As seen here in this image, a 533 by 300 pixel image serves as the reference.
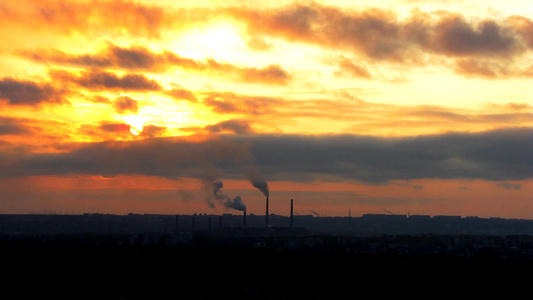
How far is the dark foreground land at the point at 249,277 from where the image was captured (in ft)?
173

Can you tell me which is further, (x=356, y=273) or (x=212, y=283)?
(x=356, y=273)

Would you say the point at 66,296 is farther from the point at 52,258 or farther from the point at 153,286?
the point at 52,258

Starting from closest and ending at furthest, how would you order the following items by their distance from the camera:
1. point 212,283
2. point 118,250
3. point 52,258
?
1. point 212,283
2. point 52,258
3. point 118,250

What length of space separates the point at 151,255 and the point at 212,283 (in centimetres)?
3862

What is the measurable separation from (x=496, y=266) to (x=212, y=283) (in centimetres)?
3895

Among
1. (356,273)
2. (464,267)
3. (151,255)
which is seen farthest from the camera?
(151,255)

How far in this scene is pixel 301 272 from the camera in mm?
71062

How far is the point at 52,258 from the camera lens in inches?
3504

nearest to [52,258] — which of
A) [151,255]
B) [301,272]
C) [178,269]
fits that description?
[151,255]

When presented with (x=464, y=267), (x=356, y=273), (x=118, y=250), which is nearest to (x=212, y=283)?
(x=356, y=273)

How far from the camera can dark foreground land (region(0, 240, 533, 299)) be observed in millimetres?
52719

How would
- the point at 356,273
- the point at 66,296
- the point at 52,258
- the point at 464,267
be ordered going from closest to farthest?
1. the point at 66,296
2. the point at 356,273
3. the point at 464,267
4. the point at 52,258

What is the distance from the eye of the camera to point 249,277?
65.8 metres

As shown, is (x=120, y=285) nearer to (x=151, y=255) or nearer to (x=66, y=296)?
(x=66, y=296)
